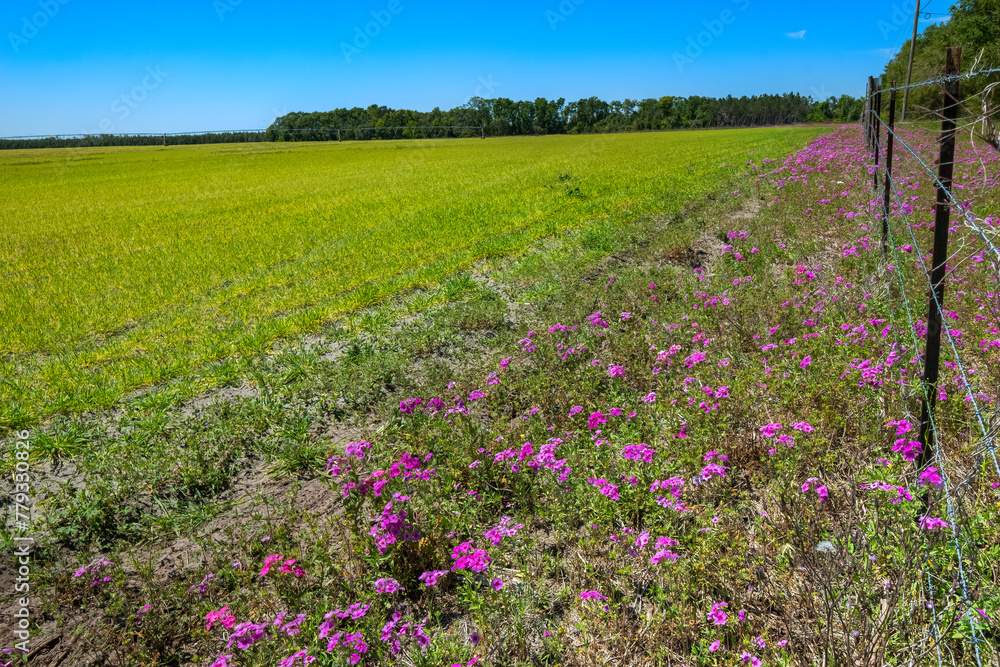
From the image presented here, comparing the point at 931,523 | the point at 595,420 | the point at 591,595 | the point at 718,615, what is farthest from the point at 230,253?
the point at 931,523

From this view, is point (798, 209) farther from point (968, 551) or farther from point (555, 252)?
point (968, 551)

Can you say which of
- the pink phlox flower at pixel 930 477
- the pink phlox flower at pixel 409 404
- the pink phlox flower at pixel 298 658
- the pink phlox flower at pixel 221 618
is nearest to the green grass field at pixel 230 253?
the pink phlox flower at pixel 409 404

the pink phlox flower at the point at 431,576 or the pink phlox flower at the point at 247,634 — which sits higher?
the pink phlox flower at the point at 431,576

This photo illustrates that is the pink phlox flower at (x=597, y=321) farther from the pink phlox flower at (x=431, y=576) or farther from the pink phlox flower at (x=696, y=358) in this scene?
the pink phlox flower at (x=431, y=576)

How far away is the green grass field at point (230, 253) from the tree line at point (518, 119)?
84.6 meters

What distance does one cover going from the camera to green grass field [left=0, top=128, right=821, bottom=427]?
645 centimetres

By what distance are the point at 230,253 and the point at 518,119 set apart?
12212cm

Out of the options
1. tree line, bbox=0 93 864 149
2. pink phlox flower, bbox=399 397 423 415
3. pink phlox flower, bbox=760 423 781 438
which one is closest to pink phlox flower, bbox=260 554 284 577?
pink phlox flower, bbox=399 397 423 415

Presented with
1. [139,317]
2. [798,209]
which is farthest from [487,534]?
[798,209]

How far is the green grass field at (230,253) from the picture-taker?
6.45m

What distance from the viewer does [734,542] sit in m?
2.79

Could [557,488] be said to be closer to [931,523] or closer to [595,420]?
[595,420]

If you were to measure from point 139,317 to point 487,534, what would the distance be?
7346 mm

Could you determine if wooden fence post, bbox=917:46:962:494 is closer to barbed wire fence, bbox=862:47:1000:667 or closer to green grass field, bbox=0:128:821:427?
barbed wire fence, bbox=862:47:1000:667
